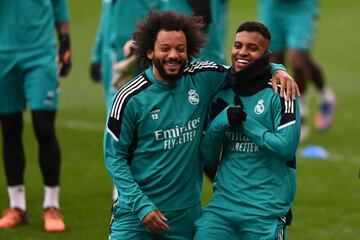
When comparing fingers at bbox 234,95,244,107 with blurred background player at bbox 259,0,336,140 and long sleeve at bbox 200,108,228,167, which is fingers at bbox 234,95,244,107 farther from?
blurred background player at bbox 259,0,336,140

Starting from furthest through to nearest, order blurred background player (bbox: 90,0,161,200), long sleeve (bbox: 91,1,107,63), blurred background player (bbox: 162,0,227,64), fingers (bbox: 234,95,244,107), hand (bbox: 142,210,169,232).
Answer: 1. long sleeve (bbox: 91,1,107,63)
2. blurred background player (bbox: 162,0,227,64)
3. blurred background player (bbox: 90,0,161,200)
4. fingers (bbox: 234,95,244,107)
5. hand (bbox: 142,210,169,232)

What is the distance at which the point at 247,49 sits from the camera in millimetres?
7371

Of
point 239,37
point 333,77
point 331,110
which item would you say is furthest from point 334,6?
point 239,37

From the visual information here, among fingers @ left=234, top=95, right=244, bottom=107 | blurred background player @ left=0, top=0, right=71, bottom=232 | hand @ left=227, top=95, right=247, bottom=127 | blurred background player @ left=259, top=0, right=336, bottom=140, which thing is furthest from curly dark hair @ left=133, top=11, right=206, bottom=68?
blurred background player @ left=259, top=0, right=336, bottom=140

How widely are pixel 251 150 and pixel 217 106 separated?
1.19 feet

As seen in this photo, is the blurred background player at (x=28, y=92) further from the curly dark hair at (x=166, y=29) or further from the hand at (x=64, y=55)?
the curly dark hair at (x=166, y=29)

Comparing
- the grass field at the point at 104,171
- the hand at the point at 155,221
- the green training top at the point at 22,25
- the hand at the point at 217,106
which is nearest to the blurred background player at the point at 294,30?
the grass field at the point at 104,171

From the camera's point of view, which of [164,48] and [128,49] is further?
[128,49]

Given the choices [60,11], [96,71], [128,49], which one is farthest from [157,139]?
[96,71]

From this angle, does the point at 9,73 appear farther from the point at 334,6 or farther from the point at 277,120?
the point at 334,6

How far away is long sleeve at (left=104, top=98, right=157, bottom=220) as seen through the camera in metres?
7.19

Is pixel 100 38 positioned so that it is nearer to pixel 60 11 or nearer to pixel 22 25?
pixel 60 11

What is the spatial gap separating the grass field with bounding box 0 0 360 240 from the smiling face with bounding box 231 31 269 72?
8.70ft

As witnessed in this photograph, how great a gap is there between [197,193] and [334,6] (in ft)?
60.0
